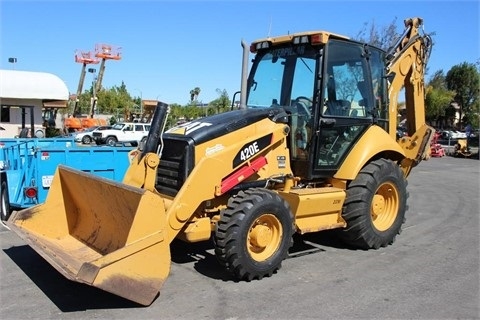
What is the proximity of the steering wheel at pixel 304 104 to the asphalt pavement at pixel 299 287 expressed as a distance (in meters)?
1.85

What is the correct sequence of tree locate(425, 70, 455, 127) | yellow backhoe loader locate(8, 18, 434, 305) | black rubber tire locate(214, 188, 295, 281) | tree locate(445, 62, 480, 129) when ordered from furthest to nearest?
tree locate(445, 62, 480, 129) → tree locate(425, 70, 455, 127) → black rubber tire locate(214, 188, 295, 281) → yellow backhoe loader locate(8, 18, 434, 305)

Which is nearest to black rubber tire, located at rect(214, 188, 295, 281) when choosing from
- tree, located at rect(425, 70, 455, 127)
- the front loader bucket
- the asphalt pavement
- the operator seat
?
the asphalt pavement

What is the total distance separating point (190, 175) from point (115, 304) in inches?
57.7

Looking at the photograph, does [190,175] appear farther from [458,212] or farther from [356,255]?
[458,212]

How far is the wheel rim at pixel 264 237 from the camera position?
17.1 ft

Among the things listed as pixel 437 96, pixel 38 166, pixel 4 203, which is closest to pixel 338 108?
pixel 38 166

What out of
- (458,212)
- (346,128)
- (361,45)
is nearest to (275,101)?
(346,128)

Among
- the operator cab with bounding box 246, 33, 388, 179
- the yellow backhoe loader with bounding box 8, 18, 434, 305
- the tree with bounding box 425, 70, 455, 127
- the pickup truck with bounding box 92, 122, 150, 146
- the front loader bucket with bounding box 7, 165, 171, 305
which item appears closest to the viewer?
the front loader bucket with bounding box 7, 165, 171, 305

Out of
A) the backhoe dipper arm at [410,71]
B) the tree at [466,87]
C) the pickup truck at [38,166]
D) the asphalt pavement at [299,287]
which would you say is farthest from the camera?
the tree at [466,87]

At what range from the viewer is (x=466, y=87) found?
49.1 metres

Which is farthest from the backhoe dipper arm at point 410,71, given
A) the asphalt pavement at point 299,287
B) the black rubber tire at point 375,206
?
the asphalt pavement at point 299,287

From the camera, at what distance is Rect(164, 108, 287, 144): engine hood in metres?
5.54

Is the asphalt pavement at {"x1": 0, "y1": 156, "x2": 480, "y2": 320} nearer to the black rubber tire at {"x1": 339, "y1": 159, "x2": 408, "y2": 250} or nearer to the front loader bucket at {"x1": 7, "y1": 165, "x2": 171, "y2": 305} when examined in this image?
the black rubber tire at {"x1": 339, "y1": 159, "x2": 408, "y2": 250}

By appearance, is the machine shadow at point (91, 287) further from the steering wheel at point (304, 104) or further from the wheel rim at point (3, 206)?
the wheel rim at point (3, 206)
